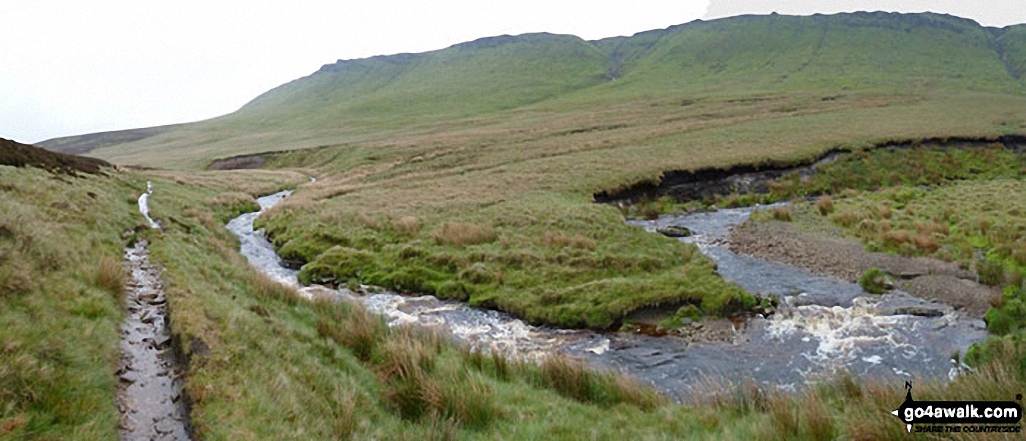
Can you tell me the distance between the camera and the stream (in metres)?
13.4

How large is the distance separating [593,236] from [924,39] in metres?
229

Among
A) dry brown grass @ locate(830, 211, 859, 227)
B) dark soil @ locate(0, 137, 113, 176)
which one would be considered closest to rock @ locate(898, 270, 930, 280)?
dry brown grass @ locate(830, 211, 859, 227)

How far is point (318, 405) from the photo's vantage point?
8.52 m

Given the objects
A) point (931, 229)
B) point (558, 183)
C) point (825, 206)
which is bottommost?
point (931, 229)

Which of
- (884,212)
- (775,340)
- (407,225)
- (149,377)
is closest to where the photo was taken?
(149,377)

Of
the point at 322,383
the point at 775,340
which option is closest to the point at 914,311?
→ the point at 775,340

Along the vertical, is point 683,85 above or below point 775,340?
above

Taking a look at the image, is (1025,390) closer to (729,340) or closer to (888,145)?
(729,340)

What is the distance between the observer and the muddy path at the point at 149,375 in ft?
24.6

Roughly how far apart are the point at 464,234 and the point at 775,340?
15.0 metres

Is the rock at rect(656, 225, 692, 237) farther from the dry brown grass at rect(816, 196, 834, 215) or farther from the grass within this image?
the grass

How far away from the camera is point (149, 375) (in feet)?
29.5

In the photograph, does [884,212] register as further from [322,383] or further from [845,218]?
[322,383]

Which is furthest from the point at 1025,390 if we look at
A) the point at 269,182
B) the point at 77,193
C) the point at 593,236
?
the point at 269,182
